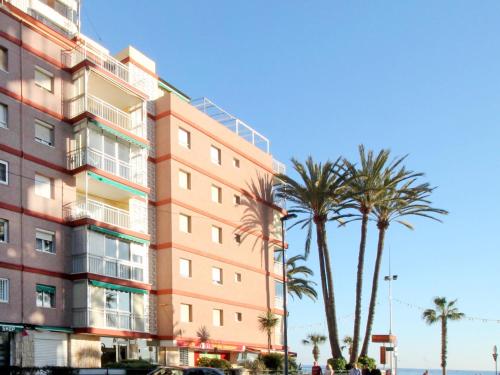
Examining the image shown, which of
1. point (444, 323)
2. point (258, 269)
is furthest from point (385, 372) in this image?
point (444, 323)

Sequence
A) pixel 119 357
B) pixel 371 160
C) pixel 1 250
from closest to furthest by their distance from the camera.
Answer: pixel 1 250, pixel 119 357, pixel 371 160

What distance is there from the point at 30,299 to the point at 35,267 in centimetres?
140

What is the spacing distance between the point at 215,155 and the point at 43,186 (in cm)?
1407

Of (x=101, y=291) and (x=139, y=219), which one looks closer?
(x=101, y=291)

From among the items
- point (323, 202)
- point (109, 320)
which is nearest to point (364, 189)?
point (323, 202)

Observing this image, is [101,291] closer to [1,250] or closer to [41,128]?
[1,250]

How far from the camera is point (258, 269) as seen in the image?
47.0m

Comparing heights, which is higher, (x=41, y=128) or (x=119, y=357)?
(x=41, y=128)

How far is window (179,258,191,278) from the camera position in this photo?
130 feet

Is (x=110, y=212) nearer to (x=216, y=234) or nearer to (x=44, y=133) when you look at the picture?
(x=44, y=133)

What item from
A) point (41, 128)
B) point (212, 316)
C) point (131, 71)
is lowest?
point (212, 316)

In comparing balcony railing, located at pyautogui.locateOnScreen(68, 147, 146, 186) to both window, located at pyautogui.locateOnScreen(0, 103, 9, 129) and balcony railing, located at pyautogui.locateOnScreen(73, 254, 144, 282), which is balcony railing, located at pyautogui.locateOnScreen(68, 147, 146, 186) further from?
balcony railing, located at pyautogui.locateOnScreen(73, 254, 144, 282)

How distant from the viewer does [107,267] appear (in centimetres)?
3378

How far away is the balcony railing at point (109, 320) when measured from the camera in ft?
105
